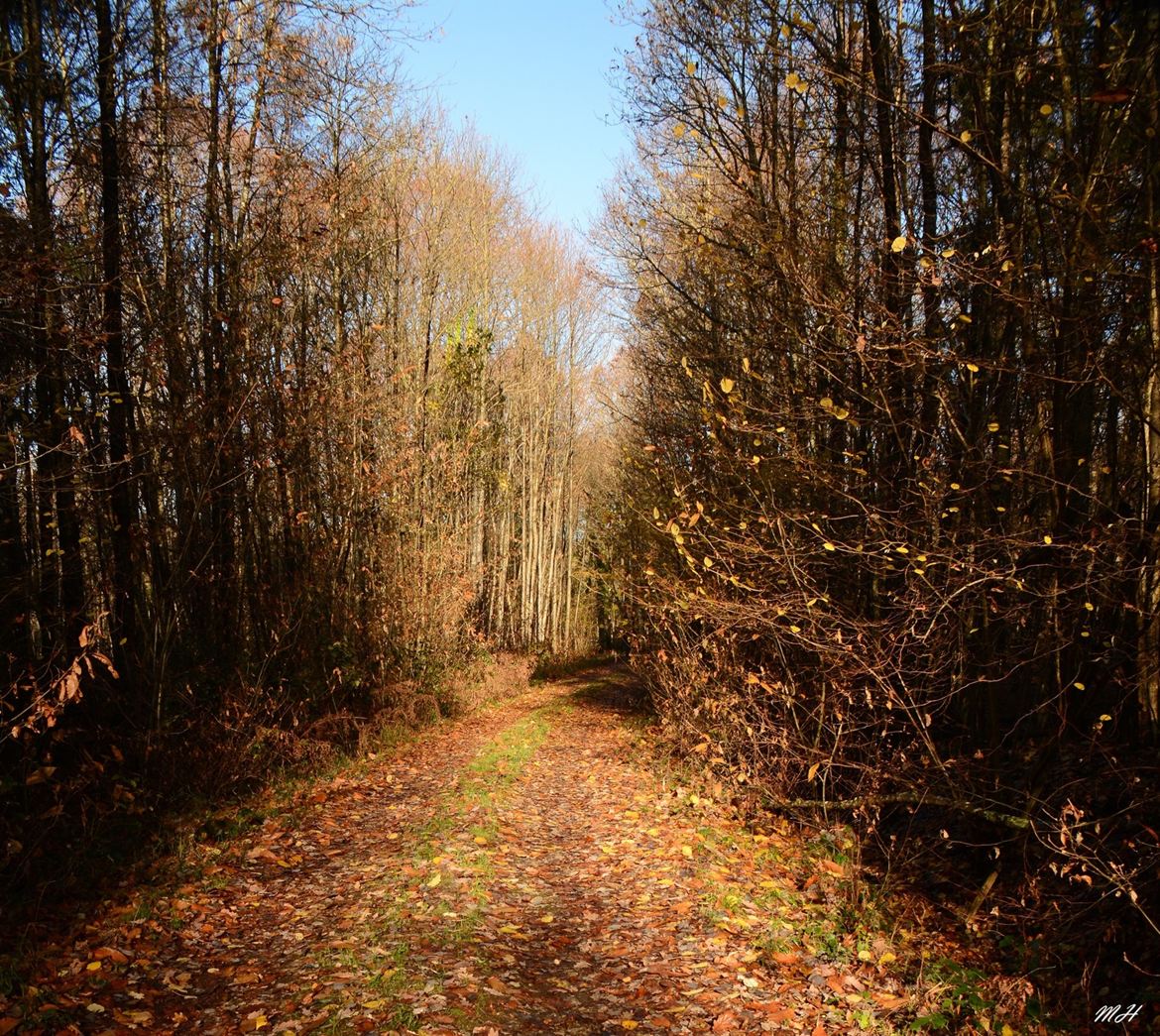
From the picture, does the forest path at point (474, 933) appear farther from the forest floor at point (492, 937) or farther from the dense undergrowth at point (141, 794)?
the dense undergrowth at point (141, 794)

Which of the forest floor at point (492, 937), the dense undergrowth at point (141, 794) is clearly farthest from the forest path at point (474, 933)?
the dense undergrowth at point (141, 794)

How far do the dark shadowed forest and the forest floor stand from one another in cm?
6

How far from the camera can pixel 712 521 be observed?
283 inches

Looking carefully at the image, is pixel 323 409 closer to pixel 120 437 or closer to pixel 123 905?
pixel 120 437

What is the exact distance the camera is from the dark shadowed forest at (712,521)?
5133 mm

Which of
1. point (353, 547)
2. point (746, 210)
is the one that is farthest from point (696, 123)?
point (353, 547)

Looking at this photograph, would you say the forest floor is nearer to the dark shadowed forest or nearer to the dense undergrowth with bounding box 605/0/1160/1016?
A: the dark shadowed forest

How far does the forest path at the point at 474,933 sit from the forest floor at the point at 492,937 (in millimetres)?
17

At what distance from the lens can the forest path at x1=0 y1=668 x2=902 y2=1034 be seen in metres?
4.30

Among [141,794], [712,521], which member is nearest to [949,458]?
[712,521]

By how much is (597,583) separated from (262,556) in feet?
65.5

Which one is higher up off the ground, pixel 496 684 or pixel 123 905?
pixel 123 905

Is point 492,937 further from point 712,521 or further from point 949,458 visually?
point 949,458

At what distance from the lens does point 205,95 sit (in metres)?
8.69
